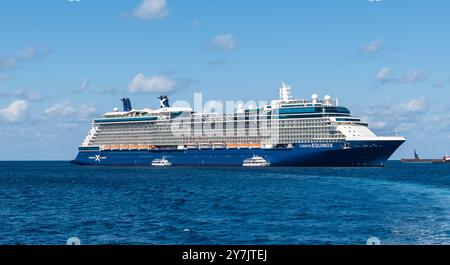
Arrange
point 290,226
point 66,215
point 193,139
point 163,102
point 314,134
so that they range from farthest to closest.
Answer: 1. point 163,102
2. point 193,139
3. point 314,134
4. point 66,215
5. point 290,226

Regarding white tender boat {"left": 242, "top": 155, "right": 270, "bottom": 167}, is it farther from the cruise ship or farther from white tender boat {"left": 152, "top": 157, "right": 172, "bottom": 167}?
white tender boat {"left": 152, "top": 157, "right": 172, "bottom": 167}

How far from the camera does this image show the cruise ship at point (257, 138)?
101938 millimetres

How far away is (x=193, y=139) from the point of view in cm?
11806

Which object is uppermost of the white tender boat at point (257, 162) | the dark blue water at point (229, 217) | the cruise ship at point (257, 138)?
the cruise ship at point (257, 138)

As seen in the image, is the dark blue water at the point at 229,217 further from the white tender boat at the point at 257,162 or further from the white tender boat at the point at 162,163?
the white tender boat at the point at 162,163

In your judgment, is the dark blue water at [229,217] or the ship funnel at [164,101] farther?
the ship funnel at [164,101]

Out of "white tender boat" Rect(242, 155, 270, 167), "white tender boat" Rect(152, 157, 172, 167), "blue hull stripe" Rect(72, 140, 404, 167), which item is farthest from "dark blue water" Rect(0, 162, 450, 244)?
"white tender boat" Rect(152, 157, 172, 167)

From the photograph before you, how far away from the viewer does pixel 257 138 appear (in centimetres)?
10906

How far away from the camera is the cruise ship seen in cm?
10194

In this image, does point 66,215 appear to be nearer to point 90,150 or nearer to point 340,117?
point 340,117

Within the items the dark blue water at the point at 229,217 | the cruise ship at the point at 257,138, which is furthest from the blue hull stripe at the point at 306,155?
the dark blue water at the point at 229,217
